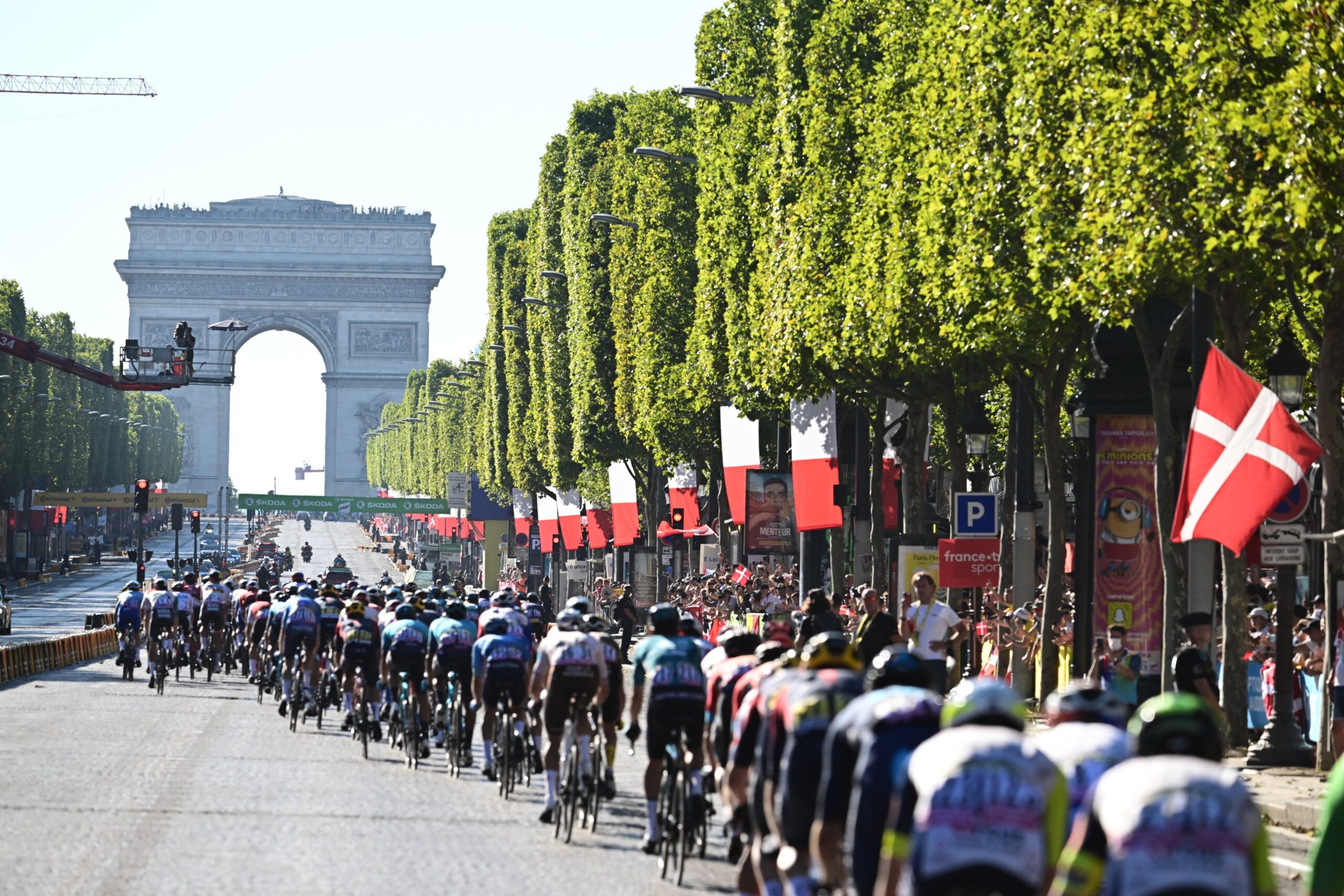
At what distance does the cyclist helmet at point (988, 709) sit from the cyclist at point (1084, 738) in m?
0.17

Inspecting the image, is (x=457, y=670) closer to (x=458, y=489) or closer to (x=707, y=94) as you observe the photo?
(x=707, y=94)

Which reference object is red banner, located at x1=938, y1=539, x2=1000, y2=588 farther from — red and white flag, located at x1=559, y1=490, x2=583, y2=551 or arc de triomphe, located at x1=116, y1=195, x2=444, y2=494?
arc de triomphe, located at x1=116, y1=195, x2=444, y2=494

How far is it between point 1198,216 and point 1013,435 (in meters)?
14.9

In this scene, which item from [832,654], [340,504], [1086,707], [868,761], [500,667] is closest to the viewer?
[1086,707]

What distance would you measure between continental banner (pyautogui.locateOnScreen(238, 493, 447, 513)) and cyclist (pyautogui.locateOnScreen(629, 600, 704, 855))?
354ft

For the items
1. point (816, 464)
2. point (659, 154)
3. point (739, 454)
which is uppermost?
point (659, 154)

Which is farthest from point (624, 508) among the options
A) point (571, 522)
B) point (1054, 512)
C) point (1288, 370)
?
point (1288, 370)

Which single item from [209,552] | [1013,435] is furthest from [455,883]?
[209,552]

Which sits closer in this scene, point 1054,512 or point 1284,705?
point 1284,705

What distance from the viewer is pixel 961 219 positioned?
85.8 ft

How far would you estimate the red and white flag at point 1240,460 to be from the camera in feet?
64.3

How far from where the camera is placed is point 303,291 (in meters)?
179

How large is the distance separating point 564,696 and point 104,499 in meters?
113

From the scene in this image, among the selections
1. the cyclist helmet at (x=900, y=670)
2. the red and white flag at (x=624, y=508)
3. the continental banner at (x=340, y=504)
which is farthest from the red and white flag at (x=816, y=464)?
the continental banner at (x=340, y=504)
